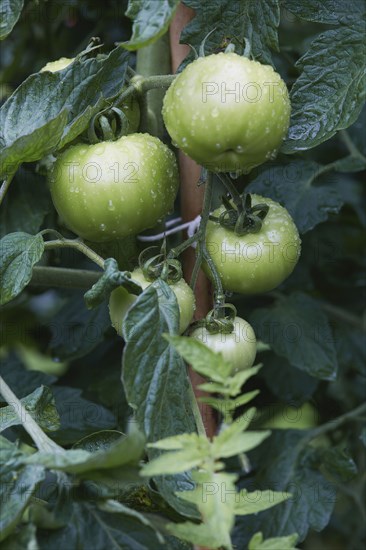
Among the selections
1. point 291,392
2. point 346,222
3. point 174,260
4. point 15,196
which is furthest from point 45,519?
point 346,222

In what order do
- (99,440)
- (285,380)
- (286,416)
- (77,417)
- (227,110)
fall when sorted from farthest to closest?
(286,416)
(285,380)
(77,417)
(99,440)
(227,110)

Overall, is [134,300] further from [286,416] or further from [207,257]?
[286,416]

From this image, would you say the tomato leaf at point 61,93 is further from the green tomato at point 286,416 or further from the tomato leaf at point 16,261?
the green tomato at point 286,416

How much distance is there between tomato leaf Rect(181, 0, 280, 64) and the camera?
0.72 metres

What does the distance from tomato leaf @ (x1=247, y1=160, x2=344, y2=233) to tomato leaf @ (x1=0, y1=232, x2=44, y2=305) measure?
1.30 feet

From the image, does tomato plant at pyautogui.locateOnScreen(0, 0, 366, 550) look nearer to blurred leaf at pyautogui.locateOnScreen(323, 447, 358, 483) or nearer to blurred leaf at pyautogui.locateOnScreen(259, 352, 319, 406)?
blurred leaf at pyautogui.locateOnScreen(323, 447, 358, 483)

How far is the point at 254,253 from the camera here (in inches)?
27.9

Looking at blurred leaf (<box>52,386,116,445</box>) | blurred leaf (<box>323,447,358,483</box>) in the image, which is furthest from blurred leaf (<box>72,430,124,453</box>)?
blurred leaf (<box>323,447,358,483</box>)

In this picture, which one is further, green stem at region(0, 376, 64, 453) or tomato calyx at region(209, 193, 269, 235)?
tomato calyx at region(209, 193, 269, 235)

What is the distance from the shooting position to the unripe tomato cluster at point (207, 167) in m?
0.62

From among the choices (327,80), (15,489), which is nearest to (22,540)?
(15,489)

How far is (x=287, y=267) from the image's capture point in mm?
737

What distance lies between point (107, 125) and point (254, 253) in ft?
0.56

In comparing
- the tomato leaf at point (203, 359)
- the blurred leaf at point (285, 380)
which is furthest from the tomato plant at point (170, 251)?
the blurred leaf at point (285, 380)
